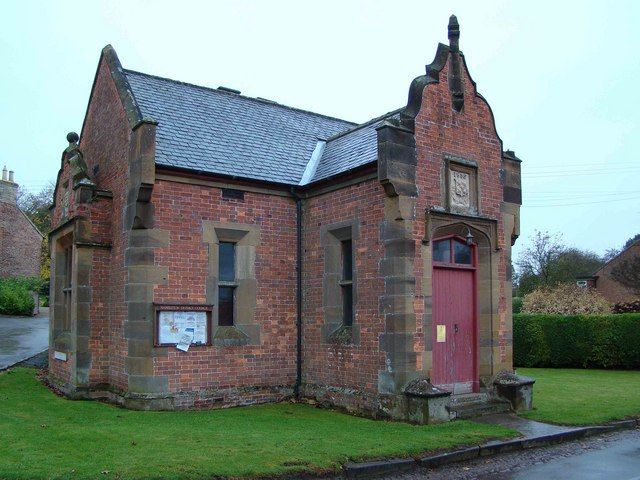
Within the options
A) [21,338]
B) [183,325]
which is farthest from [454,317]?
[21,338]

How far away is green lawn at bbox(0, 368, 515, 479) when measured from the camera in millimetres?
7488

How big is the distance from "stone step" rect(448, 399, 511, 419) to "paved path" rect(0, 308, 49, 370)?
12.5 metres

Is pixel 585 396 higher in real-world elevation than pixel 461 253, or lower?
lower

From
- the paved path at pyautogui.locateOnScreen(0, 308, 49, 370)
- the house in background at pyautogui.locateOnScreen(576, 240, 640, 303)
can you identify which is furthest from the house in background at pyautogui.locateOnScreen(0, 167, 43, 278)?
the house in background at pyautogui.locateOnScreen(576, 240, 640, 303)

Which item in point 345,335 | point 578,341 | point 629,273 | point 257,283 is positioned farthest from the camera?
point 629,273

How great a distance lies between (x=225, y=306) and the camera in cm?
1344

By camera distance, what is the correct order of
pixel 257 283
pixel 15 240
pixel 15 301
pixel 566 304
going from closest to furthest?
pixel 257 283 < pixel 566 304 < pixel 15 301 < pixel 15 240

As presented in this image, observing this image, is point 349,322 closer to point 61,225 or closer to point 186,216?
point 186,216

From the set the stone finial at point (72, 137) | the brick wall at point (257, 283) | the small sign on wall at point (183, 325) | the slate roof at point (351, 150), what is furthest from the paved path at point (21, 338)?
the slate roof at point (351, 150)

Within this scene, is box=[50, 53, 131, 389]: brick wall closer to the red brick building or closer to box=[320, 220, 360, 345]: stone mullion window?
the red brick building

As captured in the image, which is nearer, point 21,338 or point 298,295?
point 298,295

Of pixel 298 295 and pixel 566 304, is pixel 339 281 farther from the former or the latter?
pixel 566 304

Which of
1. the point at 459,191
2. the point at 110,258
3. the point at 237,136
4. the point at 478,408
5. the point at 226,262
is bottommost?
the point at 478,408

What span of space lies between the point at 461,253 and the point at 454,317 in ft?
4.47
